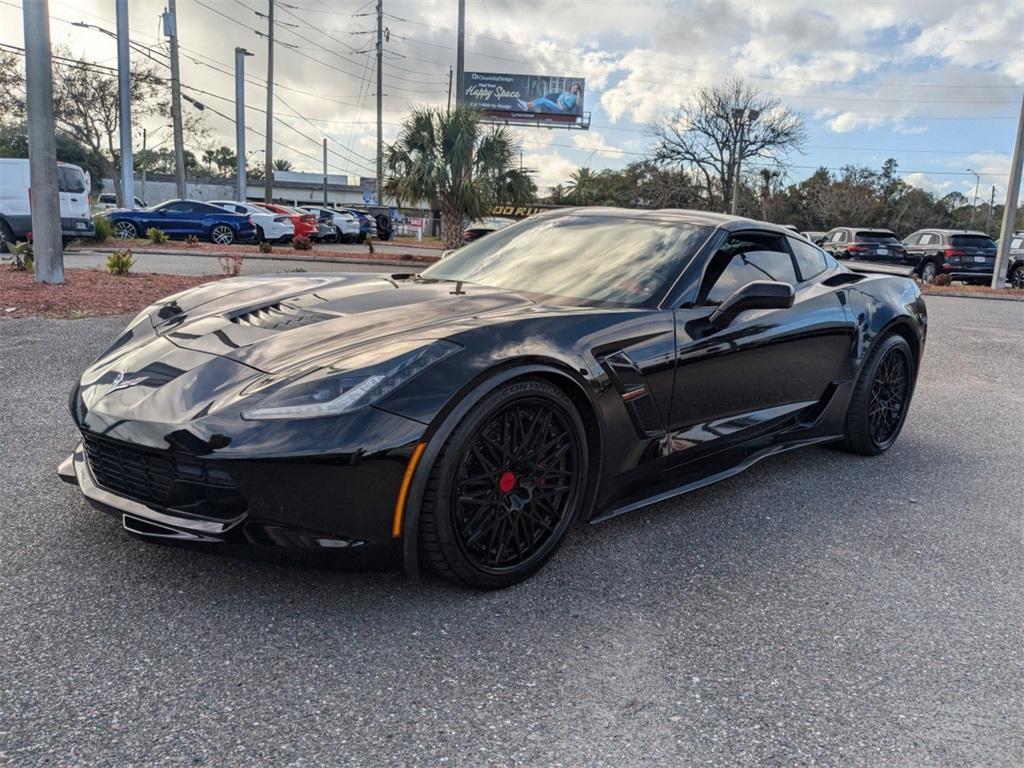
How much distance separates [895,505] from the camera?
3.65 meters

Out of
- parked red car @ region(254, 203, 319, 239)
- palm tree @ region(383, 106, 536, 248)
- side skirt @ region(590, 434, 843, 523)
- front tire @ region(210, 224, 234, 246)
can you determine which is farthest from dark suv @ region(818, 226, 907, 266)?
side skirt @ region(590, 434, 843, 523)

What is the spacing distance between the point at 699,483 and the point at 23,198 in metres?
16.4

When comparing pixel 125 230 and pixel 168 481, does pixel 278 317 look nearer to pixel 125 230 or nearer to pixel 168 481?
pixel 168 481

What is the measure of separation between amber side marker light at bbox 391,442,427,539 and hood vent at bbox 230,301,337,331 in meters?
0.86

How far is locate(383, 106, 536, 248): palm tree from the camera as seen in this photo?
17562 mm

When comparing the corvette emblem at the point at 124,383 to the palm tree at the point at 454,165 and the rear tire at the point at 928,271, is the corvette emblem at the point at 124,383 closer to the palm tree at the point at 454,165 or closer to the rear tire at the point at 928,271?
the palm tree at the point at 454,165

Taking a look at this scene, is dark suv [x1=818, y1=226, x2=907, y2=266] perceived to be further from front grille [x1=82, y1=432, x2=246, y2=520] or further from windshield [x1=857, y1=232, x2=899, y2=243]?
front grille [x1=82, y1=432, x2=246, y2=520]

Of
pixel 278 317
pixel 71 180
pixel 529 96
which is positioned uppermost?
pixel 529 96

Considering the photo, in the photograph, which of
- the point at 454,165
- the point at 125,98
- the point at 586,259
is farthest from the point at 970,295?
the point at 125,98

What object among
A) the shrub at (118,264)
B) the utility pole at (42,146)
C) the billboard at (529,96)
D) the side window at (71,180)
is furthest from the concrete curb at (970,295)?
the billboard at (529,96)

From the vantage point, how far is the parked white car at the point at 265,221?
850 inches

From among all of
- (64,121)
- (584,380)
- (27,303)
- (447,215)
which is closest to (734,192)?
(447,215)

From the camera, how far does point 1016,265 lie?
20625mm

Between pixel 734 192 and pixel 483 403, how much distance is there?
133ft
